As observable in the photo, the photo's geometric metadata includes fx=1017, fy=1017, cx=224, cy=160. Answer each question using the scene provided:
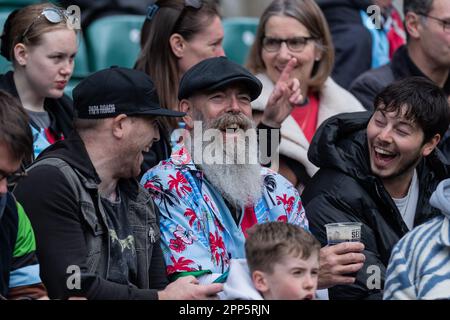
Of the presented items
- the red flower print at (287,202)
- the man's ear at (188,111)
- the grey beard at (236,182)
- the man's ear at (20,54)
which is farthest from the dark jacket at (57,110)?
the red flower print at (287,202)

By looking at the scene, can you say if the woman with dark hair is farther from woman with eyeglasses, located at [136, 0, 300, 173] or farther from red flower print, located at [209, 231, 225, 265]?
red flower print, located at [209, 231, 225, 265]

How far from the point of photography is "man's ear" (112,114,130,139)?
425 centimetres

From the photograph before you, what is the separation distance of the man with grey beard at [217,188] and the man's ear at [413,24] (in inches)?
76.2

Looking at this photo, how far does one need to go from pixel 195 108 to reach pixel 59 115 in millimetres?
950

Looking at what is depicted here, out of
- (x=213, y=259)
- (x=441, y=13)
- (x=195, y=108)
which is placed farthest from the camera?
(x=441, y=13)

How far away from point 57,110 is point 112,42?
183 centimetres

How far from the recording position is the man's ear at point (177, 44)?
5.66 m

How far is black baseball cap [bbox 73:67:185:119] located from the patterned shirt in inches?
13.1

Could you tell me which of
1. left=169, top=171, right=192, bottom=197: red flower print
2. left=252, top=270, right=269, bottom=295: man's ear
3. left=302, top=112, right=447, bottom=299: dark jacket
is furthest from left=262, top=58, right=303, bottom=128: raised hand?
left=252, top=270, right=269, bottom=295: man's ear

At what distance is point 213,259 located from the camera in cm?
439

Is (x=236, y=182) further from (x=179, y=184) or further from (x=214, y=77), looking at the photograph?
(x=214, y=77)

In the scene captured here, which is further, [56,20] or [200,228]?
[56,20]
